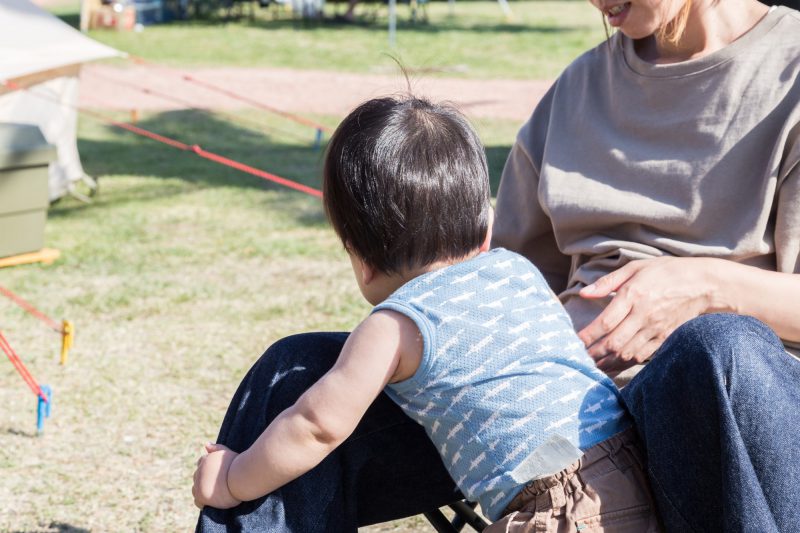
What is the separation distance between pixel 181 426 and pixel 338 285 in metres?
1.56

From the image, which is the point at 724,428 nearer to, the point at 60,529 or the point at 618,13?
the point at 618,13

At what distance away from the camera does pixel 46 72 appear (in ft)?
19.7

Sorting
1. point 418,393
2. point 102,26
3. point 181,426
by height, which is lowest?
point 102,26

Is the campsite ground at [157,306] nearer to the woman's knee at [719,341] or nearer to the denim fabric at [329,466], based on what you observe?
the denim fabric at [329,466]

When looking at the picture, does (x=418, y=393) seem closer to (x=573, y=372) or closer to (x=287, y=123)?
(x=573, y=372)

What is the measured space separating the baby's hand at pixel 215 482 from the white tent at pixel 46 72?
6.62 feet

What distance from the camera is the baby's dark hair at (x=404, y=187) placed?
1570 mm

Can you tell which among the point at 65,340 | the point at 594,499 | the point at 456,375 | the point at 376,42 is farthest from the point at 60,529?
the point at 376,42

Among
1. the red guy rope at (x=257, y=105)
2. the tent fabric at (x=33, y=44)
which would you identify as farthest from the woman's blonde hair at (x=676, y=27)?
the red guy rope at (x=257, y=105)

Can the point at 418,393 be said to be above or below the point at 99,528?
above

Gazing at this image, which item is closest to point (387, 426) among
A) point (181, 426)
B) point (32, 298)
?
point (181, 426)

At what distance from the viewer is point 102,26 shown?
1669cm

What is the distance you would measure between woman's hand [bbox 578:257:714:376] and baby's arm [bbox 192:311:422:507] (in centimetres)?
40

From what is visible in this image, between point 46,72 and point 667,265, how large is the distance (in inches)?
195
